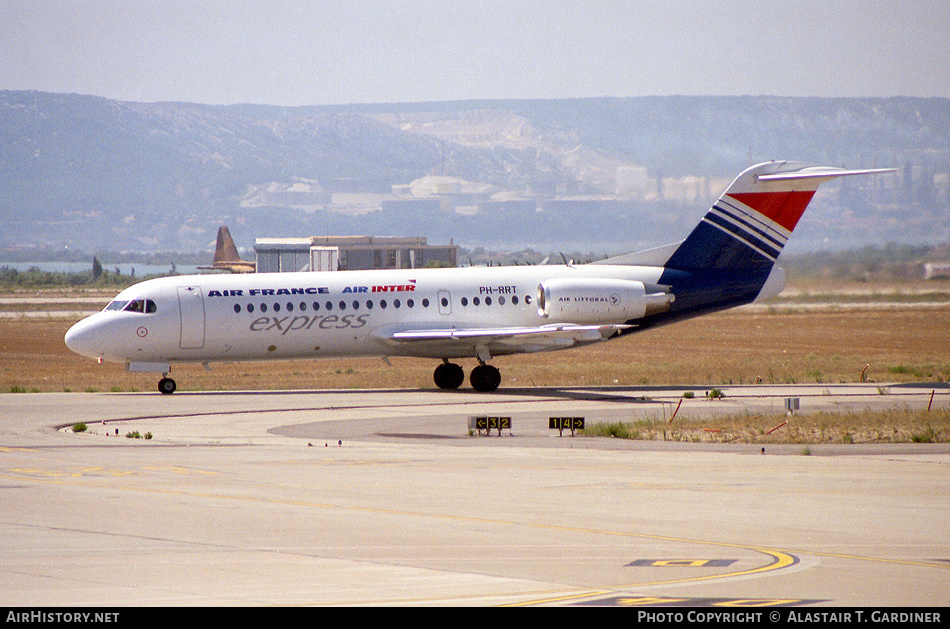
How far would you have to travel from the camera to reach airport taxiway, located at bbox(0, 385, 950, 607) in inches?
451

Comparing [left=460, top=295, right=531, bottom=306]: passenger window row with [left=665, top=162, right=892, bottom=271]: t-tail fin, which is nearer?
[left=460, top=295, right=531, bottom=306]: passenger window row

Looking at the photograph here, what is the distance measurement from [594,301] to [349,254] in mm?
72360

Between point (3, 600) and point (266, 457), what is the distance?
11.1 m

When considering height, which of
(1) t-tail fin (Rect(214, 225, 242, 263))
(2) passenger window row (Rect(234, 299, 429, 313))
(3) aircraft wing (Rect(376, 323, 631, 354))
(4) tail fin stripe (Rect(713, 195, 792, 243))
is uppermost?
(1) t-tail fin (Rect(214, 225, 242, 263))

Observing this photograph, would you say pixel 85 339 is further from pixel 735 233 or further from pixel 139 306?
pixel 735 233

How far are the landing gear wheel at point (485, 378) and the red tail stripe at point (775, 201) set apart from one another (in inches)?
372

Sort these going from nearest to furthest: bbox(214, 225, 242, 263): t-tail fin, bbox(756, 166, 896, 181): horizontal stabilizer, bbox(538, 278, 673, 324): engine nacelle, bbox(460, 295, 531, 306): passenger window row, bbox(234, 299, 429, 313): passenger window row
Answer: bbox(234, 299, 429, 313): passenger window row, bbox(538, 278, 673, 324): engine nacelle, bbox(460, 295, 531, 306): passenger window row, bbox(756, 166, 896, 181): horizontal stabilizer, bbox(214, 225, 242, 263): t-tail fin

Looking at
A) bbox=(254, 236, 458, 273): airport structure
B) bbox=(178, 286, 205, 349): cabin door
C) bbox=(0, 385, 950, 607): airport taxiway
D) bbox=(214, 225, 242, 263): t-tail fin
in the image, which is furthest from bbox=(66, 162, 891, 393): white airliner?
bbox=(214, 225, 242, 263): t-tail fin

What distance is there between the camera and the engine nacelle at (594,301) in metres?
37.7

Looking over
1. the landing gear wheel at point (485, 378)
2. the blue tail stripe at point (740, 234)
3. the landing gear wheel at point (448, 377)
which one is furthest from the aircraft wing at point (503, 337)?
the blue tail stripe at point (740, 234)

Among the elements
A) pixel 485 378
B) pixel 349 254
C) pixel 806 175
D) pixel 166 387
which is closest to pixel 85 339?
pixel 166 387

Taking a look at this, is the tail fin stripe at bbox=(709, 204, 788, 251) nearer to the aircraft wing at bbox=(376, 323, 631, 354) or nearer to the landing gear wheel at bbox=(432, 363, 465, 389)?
the aircraft wing at bbox=(376, 323, 631, 354)

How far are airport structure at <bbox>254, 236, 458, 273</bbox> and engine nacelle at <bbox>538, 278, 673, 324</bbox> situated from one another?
5689cm

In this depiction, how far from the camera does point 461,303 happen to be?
124ft
